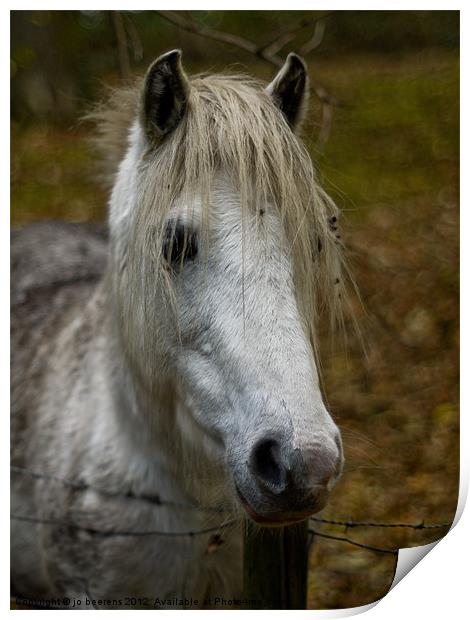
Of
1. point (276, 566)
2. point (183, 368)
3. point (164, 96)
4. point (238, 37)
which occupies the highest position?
point (238, 37)

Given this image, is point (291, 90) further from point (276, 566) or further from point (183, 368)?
point (276, 566)

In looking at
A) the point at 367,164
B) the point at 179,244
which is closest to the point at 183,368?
the point at 179,244

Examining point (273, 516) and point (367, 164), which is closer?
point (273, 516)

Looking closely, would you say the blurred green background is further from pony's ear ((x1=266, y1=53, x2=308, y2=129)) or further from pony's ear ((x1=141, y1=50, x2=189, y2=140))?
pony's ear ((x1=141, y1=50, x2=189, y2=140))

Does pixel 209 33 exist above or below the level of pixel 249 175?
above

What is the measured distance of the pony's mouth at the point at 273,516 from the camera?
101cm

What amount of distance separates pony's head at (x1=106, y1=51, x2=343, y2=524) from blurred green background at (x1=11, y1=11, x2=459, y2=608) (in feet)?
0.87

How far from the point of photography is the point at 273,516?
1.02 meters

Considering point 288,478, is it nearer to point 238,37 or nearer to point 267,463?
point 267,463

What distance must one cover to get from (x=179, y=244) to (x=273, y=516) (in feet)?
1.46

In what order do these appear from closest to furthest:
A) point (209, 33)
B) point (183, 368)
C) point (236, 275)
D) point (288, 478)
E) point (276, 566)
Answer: point (288, 478), point (236, 275), point (183, 368), point (276, 566), point (209, 33)

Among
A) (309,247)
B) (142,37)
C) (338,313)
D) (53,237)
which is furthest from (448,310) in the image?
(53,237)

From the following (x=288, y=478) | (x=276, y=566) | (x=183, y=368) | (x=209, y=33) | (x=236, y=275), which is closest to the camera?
(x=288, y=478)

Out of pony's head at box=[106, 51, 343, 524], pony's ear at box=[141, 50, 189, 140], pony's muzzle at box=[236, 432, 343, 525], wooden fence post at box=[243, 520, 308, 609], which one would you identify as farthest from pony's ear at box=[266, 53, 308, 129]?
wooden fence post at box=[243, 520, 308, 609]
